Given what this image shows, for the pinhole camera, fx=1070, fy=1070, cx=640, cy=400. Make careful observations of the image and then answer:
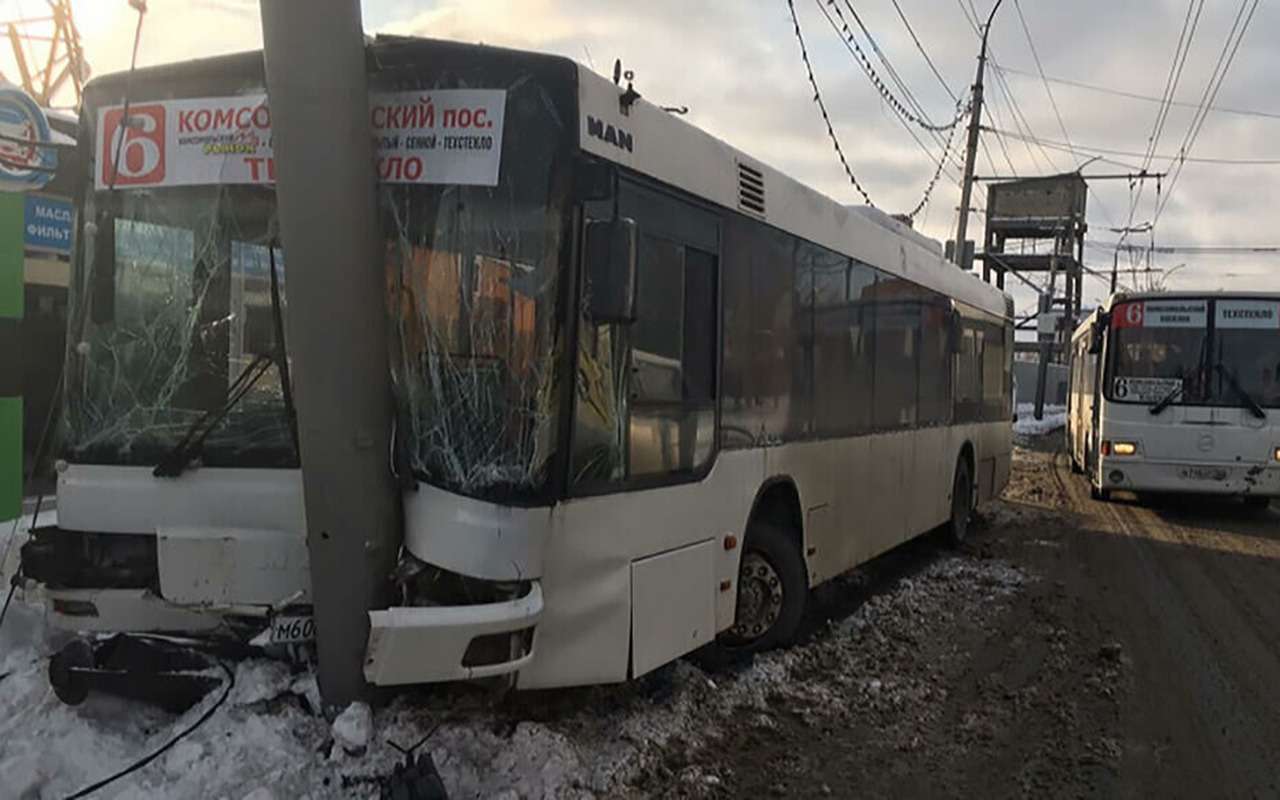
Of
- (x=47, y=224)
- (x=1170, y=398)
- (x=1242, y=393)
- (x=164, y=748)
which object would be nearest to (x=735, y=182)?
(x=164, y=748)

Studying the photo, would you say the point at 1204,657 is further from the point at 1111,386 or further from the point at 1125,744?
the point at 1111,386

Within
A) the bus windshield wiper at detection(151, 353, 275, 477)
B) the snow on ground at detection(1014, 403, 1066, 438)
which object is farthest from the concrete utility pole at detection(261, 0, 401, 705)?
the snow on ground at detection(1014, 403, 1066, 438)

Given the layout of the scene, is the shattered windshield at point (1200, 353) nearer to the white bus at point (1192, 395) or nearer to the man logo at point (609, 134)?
the white bus at point (1192, 395)

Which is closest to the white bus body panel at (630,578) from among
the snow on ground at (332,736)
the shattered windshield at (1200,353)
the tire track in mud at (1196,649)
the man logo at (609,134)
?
the snow on ground at (332,736)

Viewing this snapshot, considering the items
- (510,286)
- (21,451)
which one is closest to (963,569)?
(510,286)

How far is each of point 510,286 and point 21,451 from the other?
282 inches

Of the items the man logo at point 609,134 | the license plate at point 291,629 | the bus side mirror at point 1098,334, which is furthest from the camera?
the bus side mirror at point 1098,334

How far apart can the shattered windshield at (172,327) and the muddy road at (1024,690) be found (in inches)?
96.6

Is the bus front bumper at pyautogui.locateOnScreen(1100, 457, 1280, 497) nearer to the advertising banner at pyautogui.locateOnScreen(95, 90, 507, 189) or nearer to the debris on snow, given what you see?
the advertising banner at pyautogui.locateOnScreen(95, 90, 507, 189)

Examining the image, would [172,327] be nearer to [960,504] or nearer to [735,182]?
[735,182]

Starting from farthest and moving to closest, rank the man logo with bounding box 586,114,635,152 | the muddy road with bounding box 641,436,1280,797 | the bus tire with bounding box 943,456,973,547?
1. the bus tire with bounding box 943,456,973,547
2. the muddy road with bounding box 641,436,1280,797
3. the man logo with bounding box 586,114,635,152

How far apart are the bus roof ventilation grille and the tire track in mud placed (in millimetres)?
3530

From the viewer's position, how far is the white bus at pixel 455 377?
4328mm

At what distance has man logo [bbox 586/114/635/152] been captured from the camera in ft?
14.8
